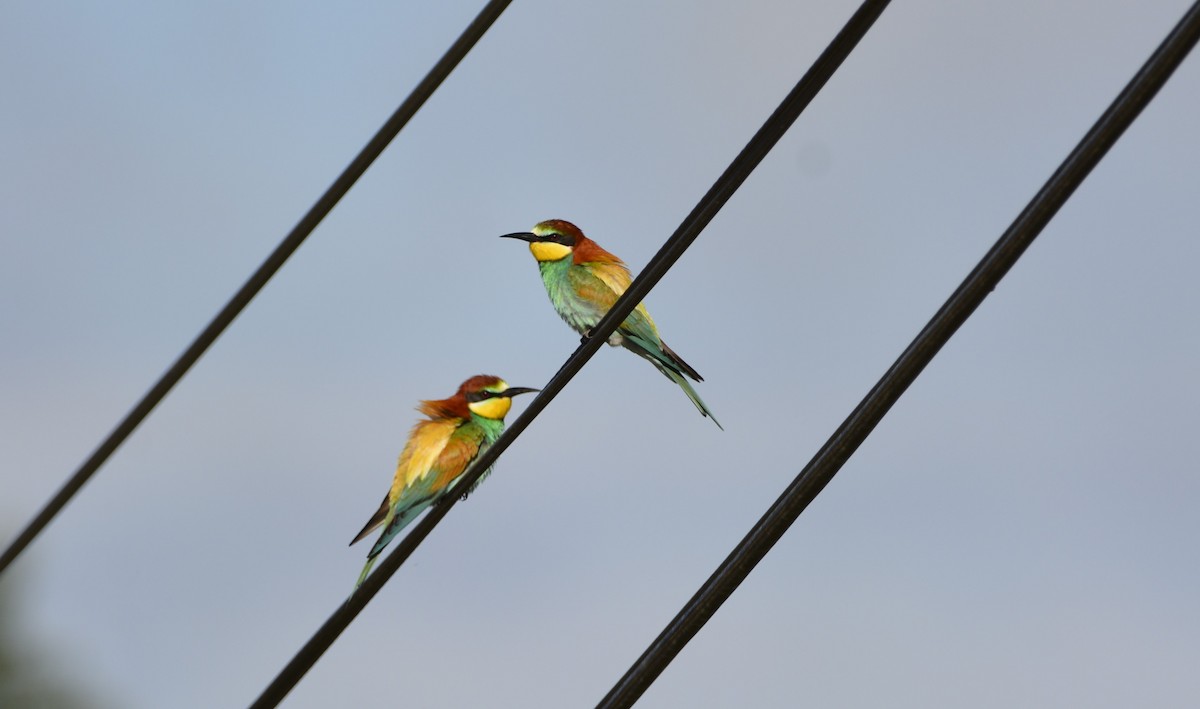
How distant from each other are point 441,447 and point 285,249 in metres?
2.36

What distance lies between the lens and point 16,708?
11789 mm

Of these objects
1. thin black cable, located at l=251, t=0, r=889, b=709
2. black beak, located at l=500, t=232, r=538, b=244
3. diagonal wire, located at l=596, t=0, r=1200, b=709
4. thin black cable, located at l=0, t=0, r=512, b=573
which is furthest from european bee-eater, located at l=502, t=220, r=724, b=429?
diagonal wire, located at l=596, t=0, r=1200, b=709

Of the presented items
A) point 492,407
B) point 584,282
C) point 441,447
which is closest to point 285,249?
point 441,447

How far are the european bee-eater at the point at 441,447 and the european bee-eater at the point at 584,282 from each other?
0.49 meters

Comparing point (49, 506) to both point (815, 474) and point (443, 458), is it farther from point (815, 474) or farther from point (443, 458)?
point (443, 458)

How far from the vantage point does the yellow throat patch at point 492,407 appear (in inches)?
187

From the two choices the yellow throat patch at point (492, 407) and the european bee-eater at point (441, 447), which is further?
the yellow throat patch at point (492, 407)

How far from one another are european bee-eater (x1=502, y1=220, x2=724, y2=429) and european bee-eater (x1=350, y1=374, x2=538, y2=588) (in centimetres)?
49

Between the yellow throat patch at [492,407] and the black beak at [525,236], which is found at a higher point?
the black beak at [525,236]

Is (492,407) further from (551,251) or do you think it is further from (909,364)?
(909,364)

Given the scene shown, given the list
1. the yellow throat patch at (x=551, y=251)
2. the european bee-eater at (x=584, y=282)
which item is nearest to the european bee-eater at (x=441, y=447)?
the european bee-eater at (x=584, y=282)

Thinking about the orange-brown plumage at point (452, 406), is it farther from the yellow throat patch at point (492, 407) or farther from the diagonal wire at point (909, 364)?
the diagonal wire at point (909, 364)

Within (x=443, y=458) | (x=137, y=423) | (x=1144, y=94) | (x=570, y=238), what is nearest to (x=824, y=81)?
(x=1144, y=94)

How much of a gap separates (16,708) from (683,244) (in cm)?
1143
